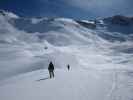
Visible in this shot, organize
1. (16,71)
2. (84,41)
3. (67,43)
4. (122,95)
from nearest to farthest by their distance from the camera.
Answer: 1. (122,95)
2. (16,71)
3. (67,43)
4. (84,41)

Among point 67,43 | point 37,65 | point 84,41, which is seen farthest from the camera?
point 84,41

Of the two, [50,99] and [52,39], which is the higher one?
[52,39]

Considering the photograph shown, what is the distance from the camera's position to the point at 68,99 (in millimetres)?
9172

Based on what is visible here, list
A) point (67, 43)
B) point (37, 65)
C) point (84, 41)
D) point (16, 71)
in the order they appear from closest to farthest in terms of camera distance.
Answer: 1. point (16, 71)
2. point (37, 65)
3. point (67, 43)
4. point (84, 41)

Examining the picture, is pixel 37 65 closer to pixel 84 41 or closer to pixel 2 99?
pixel 2 99

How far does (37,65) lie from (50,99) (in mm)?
25938

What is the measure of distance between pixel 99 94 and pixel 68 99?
1871 millimetres

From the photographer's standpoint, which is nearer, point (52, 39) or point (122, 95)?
point (122, 95)

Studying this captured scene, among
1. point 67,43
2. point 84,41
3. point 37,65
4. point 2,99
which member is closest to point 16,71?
point 37,65

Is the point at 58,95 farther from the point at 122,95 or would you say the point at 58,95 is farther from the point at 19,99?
the point at 122,95

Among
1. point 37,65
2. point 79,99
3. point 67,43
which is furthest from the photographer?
point 67,43

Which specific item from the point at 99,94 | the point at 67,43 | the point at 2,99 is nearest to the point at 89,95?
the point at 99,94

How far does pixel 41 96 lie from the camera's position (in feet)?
32.3

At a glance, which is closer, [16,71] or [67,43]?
[16,71]
